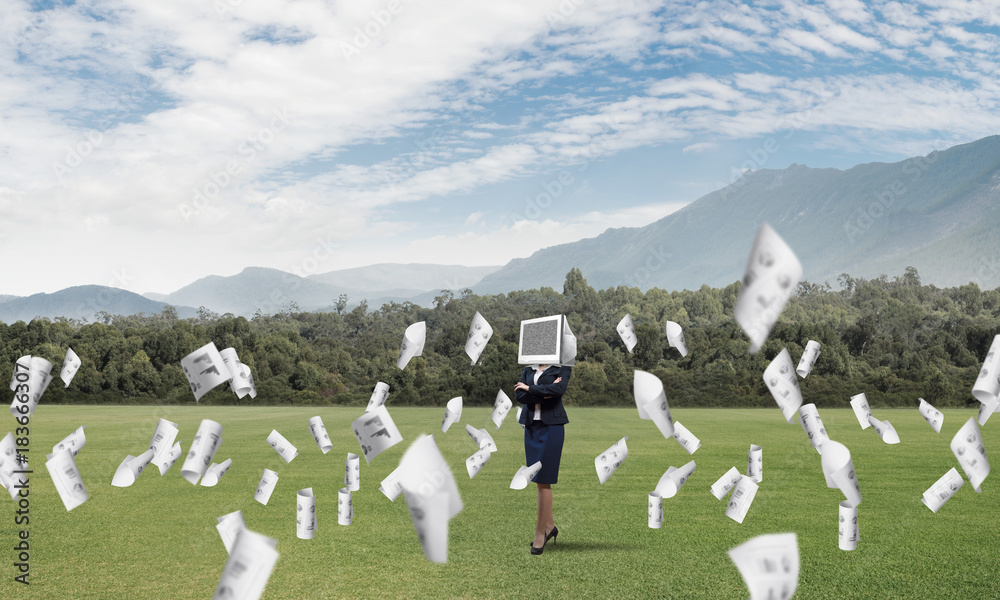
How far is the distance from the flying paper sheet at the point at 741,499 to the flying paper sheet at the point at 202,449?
5.70 meters

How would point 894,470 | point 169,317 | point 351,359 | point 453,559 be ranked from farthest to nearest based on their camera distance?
point 169,317 → point 351,359 → point 894,470 → point 453,559

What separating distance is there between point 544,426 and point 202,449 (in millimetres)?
3816

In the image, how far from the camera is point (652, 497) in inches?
305

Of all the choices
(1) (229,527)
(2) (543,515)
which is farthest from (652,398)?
(1) (229,527)

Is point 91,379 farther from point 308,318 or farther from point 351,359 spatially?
point 308,318

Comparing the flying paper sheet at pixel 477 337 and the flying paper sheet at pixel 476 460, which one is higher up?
the flying paper sheet at pixel 477 337

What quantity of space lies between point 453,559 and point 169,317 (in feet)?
274

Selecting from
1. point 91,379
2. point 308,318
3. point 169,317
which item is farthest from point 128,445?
point 169,317

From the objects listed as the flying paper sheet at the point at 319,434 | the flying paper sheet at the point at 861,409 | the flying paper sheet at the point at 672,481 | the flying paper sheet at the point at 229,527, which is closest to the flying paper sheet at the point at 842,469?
the flying paper sheet at the point at 672,481

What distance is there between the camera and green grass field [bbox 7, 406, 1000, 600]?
5.82 m

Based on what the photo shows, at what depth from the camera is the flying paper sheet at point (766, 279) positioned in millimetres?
4688

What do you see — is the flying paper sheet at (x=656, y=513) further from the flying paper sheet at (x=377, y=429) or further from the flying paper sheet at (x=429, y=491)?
the flying paper sheet at (x=429, y=491)

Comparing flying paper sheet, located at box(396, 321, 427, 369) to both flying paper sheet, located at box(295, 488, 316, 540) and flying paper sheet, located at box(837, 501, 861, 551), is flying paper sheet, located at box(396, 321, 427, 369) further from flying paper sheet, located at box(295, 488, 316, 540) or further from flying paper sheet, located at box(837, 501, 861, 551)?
flying paper sheet, located at box(837, 501, 861, 551)

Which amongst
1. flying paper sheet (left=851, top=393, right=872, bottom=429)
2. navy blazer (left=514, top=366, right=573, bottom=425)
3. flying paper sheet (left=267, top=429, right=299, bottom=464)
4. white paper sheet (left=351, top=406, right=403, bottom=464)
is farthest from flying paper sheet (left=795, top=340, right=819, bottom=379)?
flying paper sheet (left=267, top=429, right=299, bottom=464)
